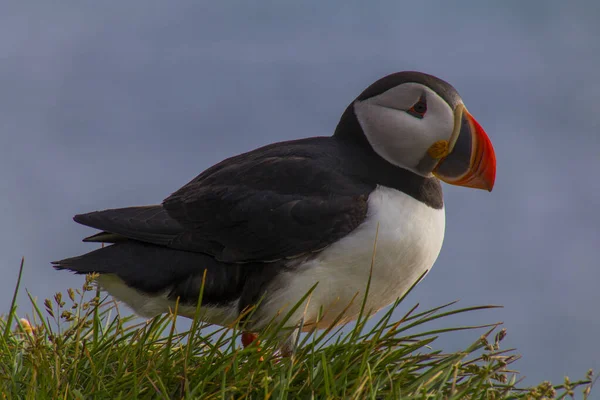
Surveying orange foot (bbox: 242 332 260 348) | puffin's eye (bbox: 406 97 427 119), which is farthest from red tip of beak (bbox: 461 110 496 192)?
orange foot (bbox: 242 332 260 348)

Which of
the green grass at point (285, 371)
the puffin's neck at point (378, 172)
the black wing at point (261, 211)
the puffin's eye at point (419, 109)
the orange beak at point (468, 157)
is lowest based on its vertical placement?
the green grass at point (285, 371)

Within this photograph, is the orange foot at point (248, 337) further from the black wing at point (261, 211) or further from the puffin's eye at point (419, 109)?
the puffin's eye at point (419, 109)

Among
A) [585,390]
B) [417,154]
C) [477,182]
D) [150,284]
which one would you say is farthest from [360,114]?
[585,390]

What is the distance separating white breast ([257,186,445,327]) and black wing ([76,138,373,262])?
0.29 ft

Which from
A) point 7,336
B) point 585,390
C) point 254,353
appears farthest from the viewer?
point 7,336

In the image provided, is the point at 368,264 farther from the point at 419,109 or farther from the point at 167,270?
the point at 167,270

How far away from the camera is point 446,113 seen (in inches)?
191

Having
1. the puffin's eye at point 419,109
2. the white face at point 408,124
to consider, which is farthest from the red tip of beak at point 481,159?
the puffin's eye at point 419,109

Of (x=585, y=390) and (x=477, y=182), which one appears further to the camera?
(x=477, y=182)

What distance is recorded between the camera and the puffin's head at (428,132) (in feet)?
15.9

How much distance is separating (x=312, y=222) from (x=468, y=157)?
3.49 feet

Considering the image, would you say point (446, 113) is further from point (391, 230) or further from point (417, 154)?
point (391, 230)

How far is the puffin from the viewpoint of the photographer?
14.8 feet

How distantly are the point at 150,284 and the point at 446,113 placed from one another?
2.00 m
